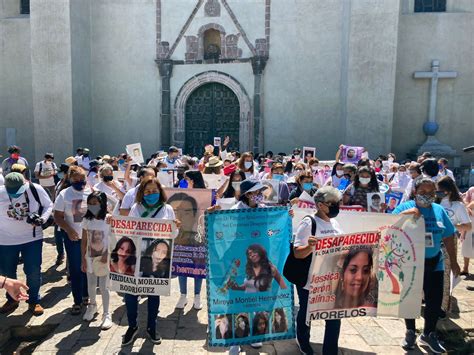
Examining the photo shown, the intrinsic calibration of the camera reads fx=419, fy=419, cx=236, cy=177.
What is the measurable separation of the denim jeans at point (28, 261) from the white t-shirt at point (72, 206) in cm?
71

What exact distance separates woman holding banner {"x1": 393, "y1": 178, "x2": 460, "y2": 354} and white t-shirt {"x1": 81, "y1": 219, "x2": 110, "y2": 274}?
334 centimetres

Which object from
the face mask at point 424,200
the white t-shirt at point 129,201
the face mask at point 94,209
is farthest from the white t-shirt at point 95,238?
the face mask at point 424,200

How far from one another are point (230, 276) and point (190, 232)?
5.08ft

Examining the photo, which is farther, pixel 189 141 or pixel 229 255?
pixel 189 141

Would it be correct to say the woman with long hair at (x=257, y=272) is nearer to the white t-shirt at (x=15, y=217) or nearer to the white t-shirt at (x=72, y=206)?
the white t-shirt at (x=72, y=206)

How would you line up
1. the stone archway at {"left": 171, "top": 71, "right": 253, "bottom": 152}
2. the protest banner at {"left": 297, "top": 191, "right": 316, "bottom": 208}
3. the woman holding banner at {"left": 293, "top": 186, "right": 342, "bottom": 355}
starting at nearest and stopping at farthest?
the woman holding banner at {"left": 293, "top": 186, "right": 342, "bottom": 355}
the protest banner at {"left": 297, "top": 191, "right": 316, "bottom": 208}
the stone archway at {"left": 171, "top": 71, "right": 253, "bottom": 152}

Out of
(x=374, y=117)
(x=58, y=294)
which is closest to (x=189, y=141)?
(x=374, y=117)

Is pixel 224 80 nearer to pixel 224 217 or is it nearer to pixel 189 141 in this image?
pixel 189 141

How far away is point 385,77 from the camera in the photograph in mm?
15523

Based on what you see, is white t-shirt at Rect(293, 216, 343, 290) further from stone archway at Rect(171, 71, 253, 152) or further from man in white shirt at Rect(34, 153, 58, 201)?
stone archway at Rect(171, 71, 253, 152)

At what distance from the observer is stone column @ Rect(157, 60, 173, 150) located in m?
17.7

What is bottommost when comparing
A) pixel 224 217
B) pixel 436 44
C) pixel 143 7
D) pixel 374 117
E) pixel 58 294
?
pixel 58 294

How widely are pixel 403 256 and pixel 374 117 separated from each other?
12423 millimetres

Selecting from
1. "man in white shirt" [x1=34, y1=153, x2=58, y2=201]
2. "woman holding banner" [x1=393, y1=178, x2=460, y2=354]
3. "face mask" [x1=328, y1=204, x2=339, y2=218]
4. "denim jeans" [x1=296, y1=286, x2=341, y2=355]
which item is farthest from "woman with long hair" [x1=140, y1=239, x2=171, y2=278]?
"man in white shirt" [x1=34, y1=153, x2=58, y2=201]
